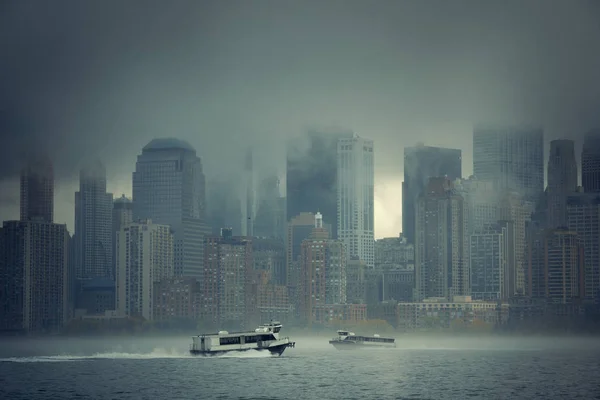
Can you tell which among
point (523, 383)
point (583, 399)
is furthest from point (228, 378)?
point (583, 399)

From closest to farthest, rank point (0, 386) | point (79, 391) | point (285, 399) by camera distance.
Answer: point (285, 399)
point (79, 391)
point (0, 386)

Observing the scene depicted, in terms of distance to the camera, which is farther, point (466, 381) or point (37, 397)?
point (466, 381)

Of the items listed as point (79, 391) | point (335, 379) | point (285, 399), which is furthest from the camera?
point (335, 379)

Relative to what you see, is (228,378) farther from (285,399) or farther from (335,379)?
(285,399)

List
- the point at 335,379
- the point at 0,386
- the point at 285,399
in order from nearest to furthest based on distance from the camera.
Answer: the point at 285,399
the point at 0,386
the point at 335,379

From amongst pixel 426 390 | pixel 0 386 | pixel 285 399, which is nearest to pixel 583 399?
pixel 426 390

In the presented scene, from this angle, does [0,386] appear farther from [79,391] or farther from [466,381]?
[466,381]

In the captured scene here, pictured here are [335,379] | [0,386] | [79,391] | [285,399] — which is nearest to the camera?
[285,399]

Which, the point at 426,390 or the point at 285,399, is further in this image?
the point at 426,390
